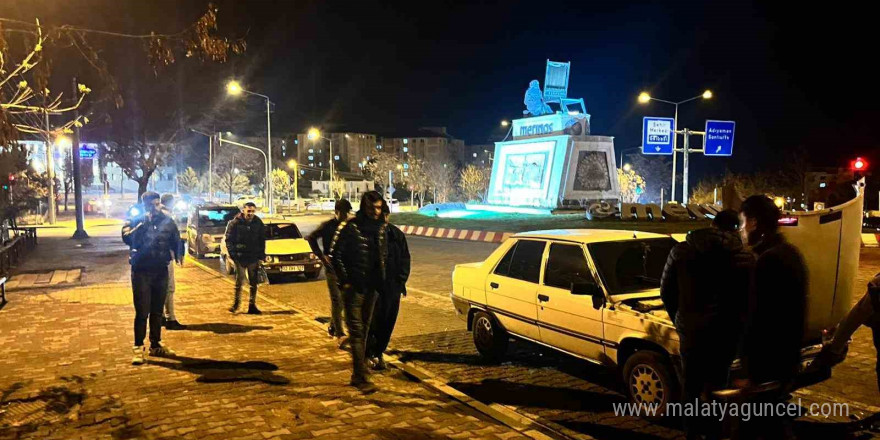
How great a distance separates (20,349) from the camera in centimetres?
771

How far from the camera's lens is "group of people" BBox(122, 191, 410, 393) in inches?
242

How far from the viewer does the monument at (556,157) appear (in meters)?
36.1

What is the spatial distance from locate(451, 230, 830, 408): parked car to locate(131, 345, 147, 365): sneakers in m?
3.70

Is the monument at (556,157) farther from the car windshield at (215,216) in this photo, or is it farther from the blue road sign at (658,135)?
the car windshield at (215,216)

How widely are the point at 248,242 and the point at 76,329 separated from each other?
2.66 metres

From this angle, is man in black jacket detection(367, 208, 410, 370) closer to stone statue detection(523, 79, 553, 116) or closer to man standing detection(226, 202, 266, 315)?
man standing detection(226, 202, 266, 315)

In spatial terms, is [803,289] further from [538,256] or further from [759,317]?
[538,256]

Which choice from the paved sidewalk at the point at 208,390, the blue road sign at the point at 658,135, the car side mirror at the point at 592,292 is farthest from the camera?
the blue road sign at the point at 658,135

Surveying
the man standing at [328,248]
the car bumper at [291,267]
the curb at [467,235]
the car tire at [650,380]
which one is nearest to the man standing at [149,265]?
the man standing at [328,248]

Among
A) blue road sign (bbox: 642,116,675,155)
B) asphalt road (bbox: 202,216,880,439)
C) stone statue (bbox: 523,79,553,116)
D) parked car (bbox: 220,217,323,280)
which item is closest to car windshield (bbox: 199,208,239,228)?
parked car (bbox: 220,217,323,280)

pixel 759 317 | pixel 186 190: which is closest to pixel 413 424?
pixel 759 317

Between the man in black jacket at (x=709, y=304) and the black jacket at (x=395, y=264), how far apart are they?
3077mm

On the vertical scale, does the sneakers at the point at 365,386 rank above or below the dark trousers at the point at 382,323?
below

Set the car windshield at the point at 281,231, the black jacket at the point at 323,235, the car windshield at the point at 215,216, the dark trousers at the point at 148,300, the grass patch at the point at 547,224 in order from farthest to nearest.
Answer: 1. the grass patch at the point at 547,224
2. the car windshield at the point at 215,216
3. the car windshield at the point at 281,231
4. the dark trousers at the point at 148,300
5. the black jacket at the point at 323,235
